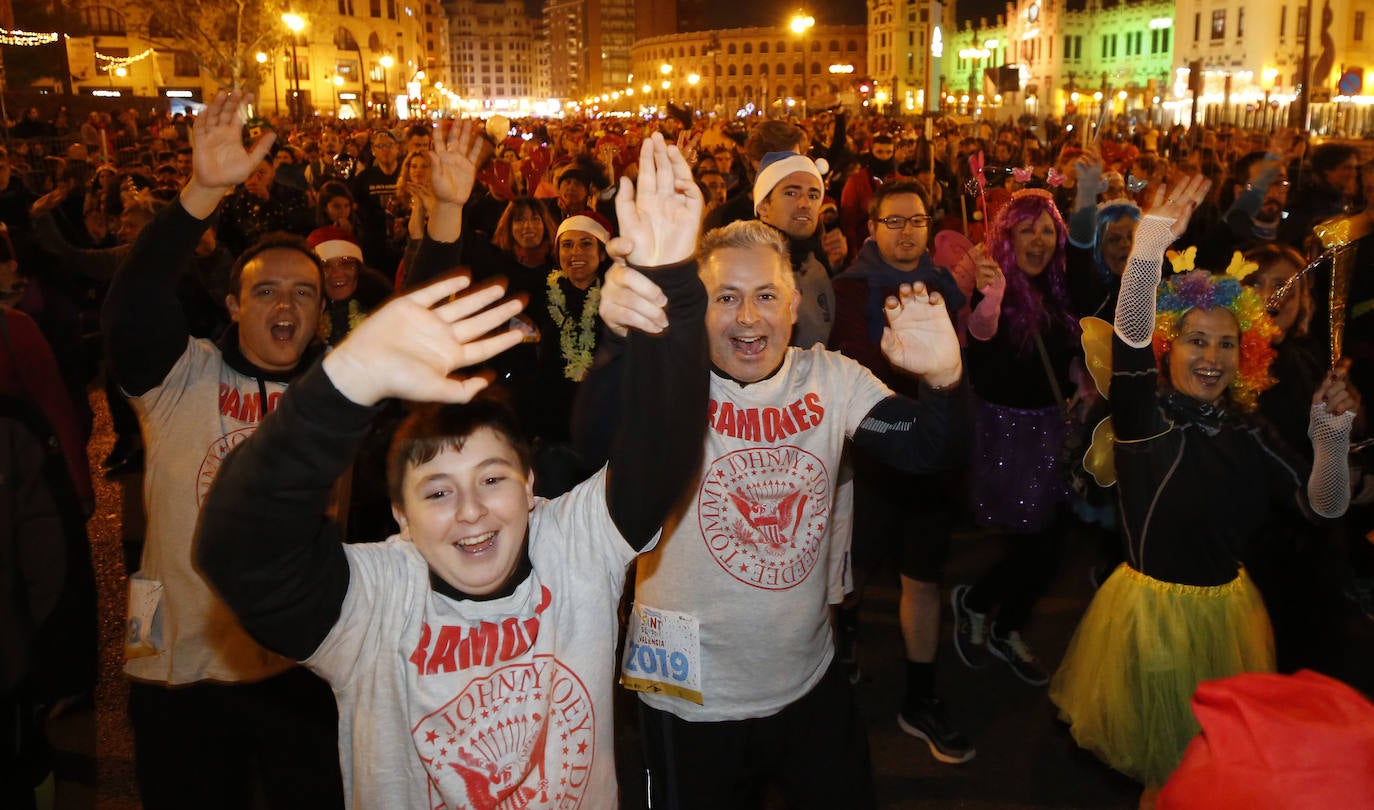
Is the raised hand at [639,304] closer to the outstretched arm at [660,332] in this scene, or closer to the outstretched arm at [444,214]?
the outstretched arm at [660,332]

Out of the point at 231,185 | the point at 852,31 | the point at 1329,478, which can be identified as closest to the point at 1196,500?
the point at 1329,478

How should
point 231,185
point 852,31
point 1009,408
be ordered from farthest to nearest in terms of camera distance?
1. point 852,31
2. point 1009,408
3. point 231,185

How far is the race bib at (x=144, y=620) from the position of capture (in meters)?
2.96

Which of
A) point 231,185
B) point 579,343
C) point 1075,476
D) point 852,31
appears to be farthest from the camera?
point 852,31

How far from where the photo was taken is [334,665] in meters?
2.14

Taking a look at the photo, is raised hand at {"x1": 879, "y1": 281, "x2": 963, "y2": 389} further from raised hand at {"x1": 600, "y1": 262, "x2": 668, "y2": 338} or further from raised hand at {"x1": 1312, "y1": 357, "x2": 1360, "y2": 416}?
raised hand at {"x1": 1312, "y1": 357, "x2": 1360, "y2": 416}

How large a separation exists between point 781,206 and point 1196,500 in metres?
2.65

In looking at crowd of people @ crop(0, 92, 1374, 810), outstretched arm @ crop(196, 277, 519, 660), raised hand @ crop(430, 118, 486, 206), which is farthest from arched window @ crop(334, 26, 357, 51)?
outstretched arm @ crop(196, 277, 519, 660)

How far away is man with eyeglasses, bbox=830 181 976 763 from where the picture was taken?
436cm

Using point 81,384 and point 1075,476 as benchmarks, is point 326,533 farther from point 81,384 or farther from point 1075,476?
point 81,384

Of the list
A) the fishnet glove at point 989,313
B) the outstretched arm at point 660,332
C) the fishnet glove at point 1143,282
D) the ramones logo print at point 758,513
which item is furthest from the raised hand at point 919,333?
the fishnet glove at point 989,313

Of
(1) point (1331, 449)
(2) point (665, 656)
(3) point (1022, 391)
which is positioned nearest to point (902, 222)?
(3) point (1022, 391)

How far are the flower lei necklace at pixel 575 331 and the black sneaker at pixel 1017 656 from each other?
2.47 meters

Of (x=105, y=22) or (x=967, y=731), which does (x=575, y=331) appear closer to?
(x=967, y=731)
